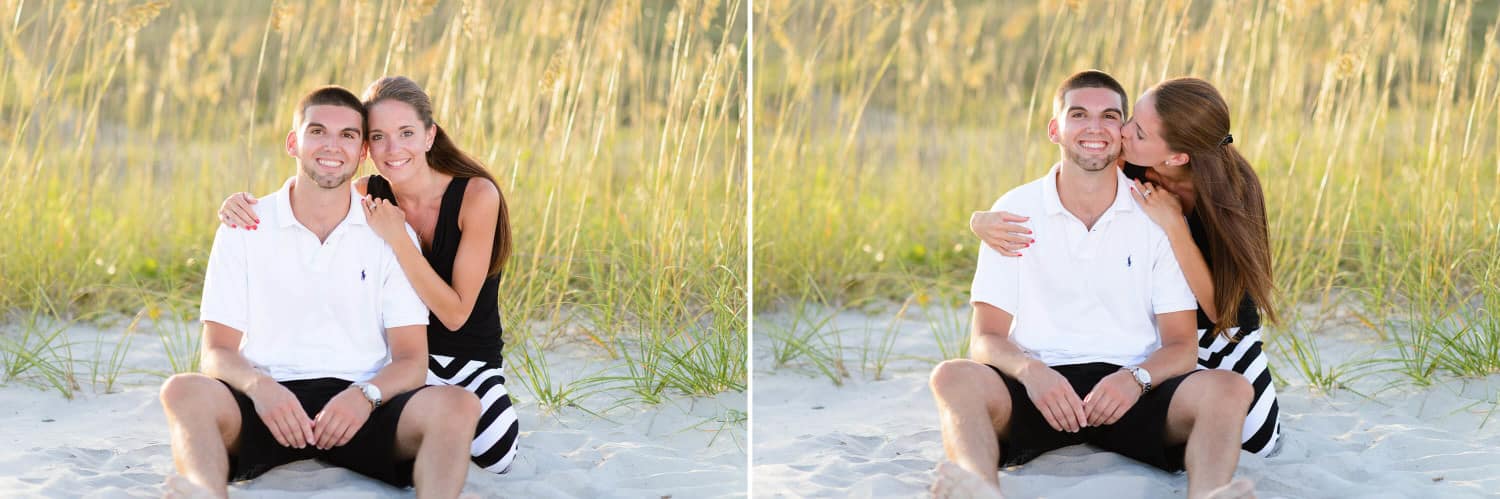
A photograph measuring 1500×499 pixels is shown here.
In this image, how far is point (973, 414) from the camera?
2.59 metres

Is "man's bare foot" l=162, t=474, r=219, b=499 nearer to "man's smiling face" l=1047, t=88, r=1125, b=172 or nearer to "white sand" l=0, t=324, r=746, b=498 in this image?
"white sand" l=0, t=324, r=746, b=498

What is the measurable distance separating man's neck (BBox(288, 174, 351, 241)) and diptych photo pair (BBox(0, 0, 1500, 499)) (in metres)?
0.01

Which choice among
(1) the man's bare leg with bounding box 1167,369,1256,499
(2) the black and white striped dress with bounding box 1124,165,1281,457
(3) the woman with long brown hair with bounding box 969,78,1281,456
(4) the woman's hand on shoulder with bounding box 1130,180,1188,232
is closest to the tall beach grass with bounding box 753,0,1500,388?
(2) the black and white striped dress with bounding box 1124,165,1281,457

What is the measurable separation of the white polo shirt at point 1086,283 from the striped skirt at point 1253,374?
19 cm

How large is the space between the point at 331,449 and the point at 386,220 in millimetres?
457

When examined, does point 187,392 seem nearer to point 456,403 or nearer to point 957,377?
point 456,403

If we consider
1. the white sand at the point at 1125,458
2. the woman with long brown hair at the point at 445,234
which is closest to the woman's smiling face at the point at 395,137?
the woman with long brown hair at the point at 445,234

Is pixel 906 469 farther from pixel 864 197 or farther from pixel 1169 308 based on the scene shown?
pixel 864 197

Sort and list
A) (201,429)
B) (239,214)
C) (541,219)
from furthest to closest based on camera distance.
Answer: (541,219)
(239,214)
(201,429)

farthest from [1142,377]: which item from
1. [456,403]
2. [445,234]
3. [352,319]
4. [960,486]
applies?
[352,319]

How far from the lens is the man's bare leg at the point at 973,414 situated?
254cm

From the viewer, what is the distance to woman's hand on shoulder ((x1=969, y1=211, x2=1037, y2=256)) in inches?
109

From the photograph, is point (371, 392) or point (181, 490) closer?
point (181, 490)

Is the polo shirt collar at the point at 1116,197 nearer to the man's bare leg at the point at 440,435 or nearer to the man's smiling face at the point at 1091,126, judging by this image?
the man's smiling face at the point at 1091,126
